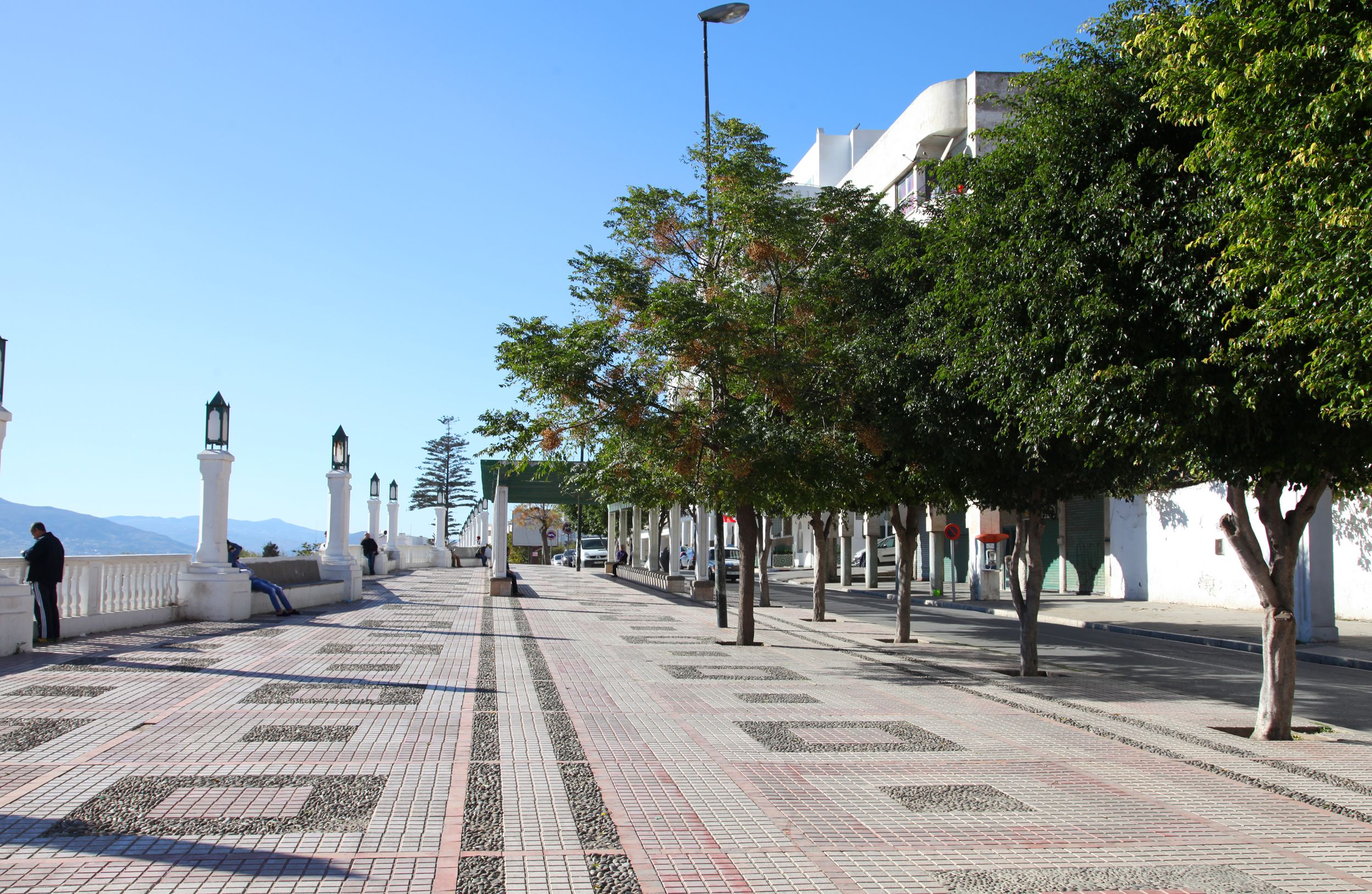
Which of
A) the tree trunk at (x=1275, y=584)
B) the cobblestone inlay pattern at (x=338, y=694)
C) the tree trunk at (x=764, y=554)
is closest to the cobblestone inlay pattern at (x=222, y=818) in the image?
the cobblestone inlay pattern at (x=338, y=694)

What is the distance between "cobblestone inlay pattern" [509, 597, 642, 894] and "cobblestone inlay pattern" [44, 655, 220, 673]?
417 cm

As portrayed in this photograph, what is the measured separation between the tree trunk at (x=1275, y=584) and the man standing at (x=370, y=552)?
1216 inches

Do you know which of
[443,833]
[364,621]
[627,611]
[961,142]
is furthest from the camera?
[961,142]

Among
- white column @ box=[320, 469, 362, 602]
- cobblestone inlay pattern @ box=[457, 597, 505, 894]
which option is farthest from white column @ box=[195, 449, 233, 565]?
cobblestone inlay pattern @ box=[457, 597, 505, 894]

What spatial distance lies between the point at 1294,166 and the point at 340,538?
22894 mm

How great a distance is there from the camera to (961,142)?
36.6 meters

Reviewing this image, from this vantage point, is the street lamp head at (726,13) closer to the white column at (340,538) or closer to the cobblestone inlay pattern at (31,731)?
the white column at (340,538)

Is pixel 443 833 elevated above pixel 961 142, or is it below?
below

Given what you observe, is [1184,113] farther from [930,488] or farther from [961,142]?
[961,142]

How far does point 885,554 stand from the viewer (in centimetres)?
5469

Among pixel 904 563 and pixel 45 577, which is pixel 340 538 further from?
pixel 904 563

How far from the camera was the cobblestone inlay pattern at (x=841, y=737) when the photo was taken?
27.8 ft

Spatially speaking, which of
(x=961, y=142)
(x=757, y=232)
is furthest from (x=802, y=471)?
(x=961, y=142)

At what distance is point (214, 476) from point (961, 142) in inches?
1108
